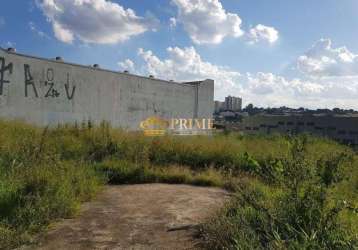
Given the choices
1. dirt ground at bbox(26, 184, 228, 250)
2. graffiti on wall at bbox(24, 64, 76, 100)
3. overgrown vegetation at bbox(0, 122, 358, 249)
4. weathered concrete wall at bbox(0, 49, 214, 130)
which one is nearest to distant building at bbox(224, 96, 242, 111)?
weathered concrete wall at bbox(0, 49, 214, 130)

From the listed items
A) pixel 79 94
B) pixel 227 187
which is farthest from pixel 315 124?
pixel 227 187

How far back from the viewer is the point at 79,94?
2050cm

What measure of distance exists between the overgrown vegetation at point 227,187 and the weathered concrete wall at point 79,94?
849 cm

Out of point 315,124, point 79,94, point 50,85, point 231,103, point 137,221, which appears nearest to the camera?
point 137,221

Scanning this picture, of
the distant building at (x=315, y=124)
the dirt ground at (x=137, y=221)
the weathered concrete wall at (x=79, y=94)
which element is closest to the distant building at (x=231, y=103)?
the distant building at (x=315, y=124)

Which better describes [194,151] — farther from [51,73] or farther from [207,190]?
[51,73]

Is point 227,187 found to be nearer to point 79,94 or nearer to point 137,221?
point 137,221

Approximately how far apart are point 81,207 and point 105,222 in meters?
0.80

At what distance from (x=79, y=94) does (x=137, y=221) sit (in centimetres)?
1654

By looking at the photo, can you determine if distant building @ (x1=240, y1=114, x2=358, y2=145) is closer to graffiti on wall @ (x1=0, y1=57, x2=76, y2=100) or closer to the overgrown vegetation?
graffiti on wall @ (x1=0, y1=57, x2=76, y2=100)

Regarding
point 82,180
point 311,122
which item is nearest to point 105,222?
point 82,180

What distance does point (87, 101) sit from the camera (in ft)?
69.1

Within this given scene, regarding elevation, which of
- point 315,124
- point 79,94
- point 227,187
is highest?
point 79,94

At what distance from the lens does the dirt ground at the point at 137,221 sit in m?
4.12
